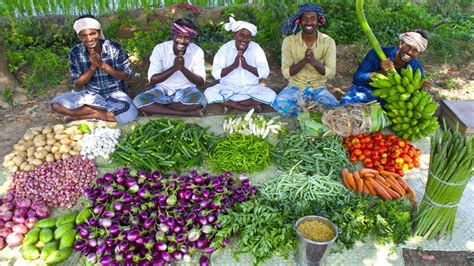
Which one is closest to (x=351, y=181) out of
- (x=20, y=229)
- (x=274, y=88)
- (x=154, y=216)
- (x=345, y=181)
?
(x=345, y=181)

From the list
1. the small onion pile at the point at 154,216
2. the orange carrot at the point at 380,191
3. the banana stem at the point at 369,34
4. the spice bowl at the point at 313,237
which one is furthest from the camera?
the banana stem at the point at 369,34

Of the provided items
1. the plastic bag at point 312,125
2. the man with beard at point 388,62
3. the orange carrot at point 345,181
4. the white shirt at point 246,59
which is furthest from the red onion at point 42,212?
the man with beard at point 388,62

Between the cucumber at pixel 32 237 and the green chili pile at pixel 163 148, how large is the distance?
1.18 metres

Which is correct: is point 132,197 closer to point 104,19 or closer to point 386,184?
point 386,184

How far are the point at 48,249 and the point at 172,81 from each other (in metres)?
2.90

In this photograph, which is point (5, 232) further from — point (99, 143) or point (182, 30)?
point (182, 30)

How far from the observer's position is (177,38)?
16.0ft

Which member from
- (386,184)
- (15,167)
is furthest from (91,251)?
(386,184)

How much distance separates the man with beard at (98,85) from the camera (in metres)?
5.03

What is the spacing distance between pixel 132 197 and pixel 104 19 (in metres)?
4.85

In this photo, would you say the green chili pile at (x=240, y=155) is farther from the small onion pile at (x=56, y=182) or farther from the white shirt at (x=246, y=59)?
the small onion pile at (x=56, y=182)

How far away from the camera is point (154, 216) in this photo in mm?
3416

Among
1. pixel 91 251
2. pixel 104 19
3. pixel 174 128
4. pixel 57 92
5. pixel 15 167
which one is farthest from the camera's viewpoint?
pixel 104 19

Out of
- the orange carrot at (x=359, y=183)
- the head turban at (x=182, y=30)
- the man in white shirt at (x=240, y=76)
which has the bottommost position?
the orange carrot at (x=359, y=183)
